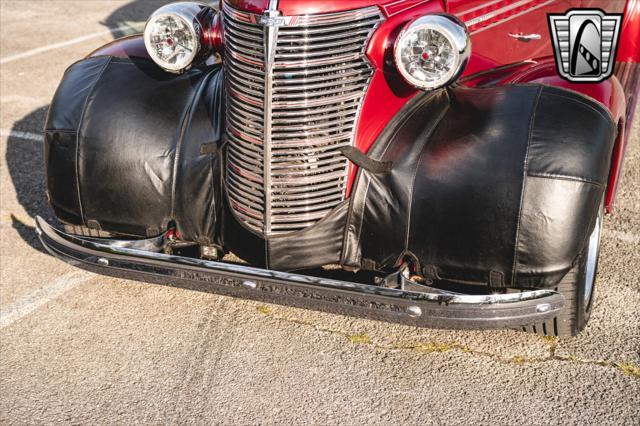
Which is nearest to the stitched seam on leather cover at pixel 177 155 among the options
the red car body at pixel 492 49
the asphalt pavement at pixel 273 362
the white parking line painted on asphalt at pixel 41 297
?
the red car body at pixel 492 49

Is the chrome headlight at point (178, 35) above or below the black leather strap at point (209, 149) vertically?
above

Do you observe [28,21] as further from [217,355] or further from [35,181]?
[217,355]

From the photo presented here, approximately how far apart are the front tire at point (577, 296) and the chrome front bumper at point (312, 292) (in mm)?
303

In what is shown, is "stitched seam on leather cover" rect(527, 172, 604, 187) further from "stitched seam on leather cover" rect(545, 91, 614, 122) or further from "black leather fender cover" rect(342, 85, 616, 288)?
"stitched seam on leather cover" rect(545, 91, 614, 122)

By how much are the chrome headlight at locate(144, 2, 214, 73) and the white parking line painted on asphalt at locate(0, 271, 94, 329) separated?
134 cm

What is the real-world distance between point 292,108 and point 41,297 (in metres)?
1.86

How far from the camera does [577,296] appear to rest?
332 centimetres

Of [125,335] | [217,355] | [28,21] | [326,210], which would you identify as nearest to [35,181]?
[125,335]

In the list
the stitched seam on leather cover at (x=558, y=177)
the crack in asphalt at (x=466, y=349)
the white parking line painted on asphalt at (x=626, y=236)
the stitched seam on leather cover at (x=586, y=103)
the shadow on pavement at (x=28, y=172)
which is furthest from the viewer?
the shadow on pavement at (x=28, y=172)

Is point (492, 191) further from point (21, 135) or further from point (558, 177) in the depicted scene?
point (21, 135)

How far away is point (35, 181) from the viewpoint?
17.4 ft

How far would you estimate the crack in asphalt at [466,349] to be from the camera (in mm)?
3391

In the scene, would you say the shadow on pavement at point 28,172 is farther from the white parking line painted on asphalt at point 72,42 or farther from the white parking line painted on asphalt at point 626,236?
the white parking line painted on asphalt at point 626,236

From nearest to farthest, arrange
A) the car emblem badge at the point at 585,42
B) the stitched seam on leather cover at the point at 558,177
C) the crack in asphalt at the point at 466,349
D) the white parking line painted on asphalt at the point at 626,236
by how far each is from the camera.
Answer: the stitched seam on leather cover at the point at 558,177, the crack in asphalt at the point at 466,349, the car emblem badge at the point at 585,42, the white parking line painted on asphalt at the point at 626,236
